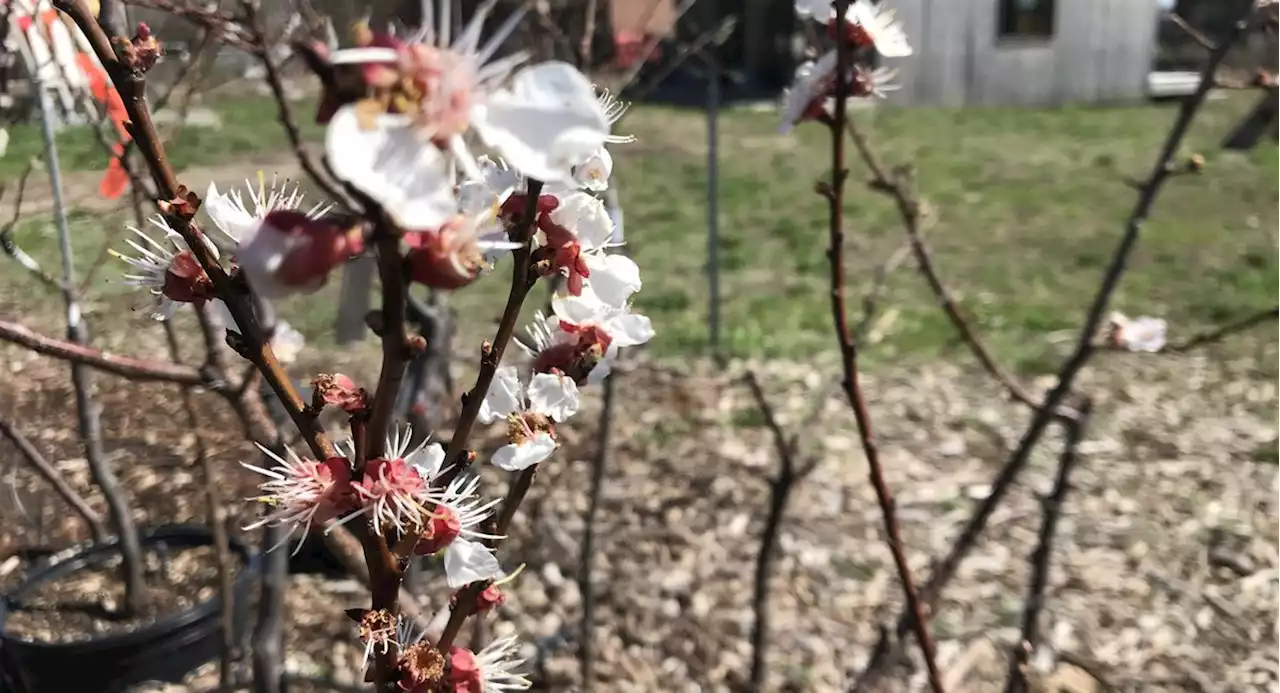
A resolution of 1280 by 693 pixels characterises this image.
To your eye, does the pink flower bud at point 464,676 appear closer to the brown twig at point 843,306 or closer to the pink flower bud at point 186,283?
the pink flower bud at point 186,283

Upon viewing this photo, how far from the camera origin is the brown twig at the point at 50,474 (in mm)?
1995

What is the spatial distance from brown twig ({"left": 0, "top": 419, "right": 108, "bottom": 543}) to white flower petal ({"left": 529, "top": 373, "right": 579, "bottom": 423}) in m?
1.64

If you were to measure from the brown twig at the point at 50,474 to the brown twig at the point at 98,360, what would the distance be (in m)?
1.16

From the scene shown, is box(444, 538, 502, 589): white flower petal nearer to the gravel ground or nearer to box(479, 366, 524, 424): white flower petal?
box(479, 366, 524, 424): white flower petal

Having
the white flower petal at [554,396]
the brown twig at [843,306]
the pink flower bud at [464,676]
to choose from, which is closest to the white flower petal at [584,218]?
the white flower petal at [554,396]

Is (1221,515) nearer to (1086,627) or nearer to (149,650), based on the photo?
(1086,627)

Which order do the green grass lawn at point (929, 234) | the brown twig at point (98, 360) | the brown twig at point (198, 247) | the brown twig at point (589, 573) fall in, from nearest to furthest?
1. the brown twig at point (198, 247)
2. the brown twig at point (98, 360)
3. the brown twig at point (589, 573)
4. the green grass lawn at point (929, 234)

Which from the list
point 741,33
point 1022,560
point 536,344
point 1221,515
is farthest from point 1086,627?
point 741,33

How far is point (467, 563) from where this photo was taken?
0.67m

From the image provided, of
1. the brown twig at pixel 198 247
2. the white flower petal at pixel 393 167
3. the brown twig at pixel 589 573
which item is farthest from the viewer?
the brown twig at pixel 589 573

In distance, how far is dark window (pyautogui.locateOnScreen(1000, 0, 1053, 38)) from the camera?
477 inches

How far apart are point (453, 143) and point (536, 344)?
0.33m

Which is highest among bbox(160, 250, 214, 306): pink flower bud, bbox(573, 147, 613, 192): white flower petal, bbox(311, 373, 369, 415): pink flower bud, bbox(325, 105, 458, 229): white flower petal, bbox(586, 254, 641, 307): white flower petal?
bbox(325, 105, 458, 229): white flower petal

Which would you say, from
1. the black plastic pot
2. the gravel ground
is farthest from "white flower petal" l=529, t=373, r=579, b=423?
the black plastic pot
